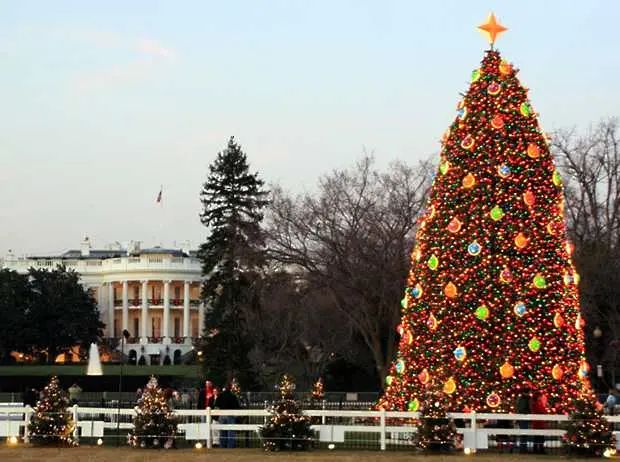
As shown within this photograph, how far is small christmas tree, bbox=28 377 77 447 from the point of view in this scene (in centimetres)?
2764

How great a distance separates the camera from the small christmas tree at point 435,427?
24781 mm

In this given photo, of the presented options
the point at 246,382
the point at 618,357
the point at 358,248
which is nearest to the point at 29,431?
the point at 358,248

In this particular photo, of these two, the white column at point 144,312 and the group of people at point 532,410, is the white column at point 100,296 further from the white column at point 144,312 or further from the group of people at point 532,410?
the group of people at point 532,410

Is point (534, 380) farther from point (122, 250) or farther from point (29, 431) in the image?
point (122, 250)

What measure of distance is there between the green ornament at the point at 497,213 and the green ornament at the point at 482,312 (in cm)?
200

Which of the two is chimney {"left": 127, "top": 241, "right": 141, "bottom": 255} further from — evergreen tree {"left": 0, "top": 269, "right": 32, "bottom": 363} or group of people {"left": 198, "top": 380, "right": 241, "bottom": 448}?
group of people {"left": 198, "top": 380, "right": 241, "bottom": 448}

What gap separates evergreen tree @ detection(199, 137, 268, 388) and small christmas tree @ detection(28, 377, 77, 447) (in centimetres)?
2982

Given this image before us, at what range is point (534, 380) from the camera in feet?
88.9

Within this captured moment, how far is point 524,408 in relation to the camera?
2641 cm

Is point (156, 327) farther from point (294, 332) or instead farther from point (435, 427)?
point (435, 427)

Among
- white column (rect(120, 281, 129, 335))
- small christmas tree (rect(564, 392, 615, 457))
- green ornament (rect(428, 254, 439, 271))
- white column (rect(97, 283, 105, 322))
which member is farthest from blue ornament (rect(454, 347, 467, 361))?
white column (rect(97, 283, 105, 322))

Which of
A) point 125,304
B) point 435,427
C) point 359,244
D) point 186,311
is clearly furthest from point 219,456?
point 125,304

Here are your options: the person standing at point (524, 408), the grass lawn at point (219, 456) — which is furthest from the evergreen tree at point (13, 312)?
the person standing at point (524, 408)

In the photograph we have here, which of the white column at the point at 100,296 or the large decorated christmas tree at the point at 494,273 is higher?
the white column at the point at 100,296
